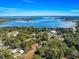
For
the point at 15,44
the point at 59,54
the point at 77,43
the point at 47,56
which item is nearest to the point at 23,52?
the point at 15,44

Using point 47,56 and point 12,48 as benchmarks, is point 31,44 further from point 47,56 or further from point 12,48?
point 47,56

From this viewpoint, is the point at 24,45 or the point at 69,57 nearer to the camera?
the point at 69,57

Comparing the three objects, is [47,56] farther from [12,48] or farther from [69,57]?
[12,48]

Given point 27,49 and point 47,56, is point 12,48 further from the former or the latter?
point 47,56

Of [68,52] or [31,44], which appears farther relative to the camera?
[31,44]

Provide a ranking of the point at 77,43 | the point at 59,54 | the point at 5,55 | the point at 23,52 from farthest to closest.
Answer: the point at 77,43
the point at 23,52
the point at 59,54
the point at 5,55

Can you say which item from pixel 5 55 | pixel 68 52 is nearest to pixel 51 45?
pixel 68 52

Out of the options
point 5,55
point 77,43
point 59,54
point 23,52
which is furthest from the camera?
point 77,43
